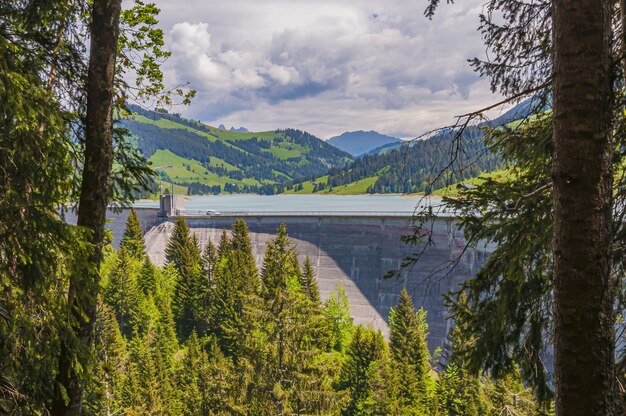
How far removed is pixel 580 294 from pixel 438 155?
201 cm

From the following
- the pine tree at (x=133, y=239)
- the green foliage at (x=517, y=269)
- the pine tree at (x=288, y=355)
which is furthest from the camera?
the pine tree at (x=133, y=239)

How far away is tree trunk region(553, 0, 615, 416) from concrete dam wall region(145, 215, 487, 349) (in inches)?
1828

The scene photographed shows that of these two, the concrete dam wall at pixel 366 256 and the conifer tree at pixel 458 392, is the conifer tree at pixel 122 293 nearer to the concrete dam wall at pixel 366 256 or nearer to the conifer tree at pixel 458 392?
the concrete dam wall at pixel 366 256

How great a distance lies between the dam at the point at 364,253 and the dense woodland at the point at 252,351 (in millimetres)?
3558

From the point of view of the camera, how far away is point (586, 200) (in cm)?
304

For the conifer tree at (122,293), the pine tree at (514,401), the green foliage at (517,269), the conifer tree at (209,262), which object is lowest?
the conifer tree at (122,293)

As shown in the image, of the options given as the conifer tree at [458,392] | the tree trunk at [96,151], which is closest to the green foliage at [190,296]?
the conifer tree at [458,392]

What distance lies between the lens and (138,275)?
53938 mm

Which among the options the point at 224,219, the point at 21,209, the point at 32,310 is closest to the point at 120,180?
the point at 21,209

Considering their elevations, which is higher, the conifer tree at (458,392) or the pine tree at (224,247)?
the pine tree at (224,247)

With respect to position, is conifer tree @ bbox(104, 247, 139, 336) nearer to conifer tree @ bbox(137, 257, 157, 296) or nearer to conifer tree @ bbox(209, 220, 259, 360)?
conifer tree @ bbox(137, 257, 157, 296)

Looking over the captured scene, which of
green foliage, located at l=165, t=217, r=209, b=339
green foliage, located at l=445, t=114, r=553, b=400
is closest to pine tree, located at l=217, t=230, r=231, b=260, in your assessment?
green foliage, located at l=165, t=217, r=209, b=339

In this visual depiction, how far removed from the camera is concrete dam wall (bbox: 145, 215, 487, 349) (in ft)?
167

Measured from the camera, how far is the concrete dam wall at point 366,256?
5078 centimetres
